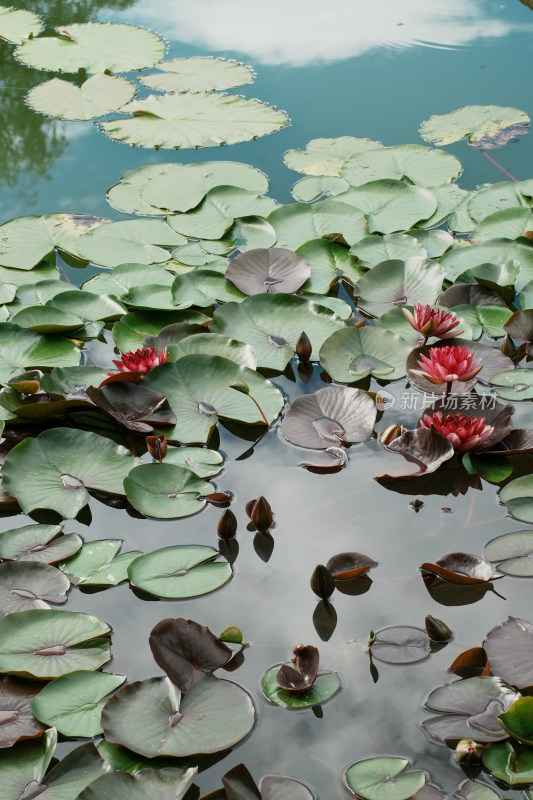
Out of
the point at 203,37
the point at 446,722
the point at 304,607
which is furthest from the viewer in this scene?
the point at 203,37

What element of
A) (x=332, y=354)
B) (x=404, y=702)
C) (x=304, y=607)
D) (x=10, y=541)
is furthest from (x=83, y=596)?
(x=332, y=354)

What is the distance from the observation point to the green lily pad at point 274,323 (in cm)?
278

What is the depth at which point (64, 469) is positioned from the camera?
2314 millimetres

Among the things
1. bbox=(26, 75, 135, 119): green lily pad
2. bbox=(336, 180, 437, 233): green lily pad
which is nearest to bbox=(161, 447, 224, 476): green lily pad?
bbox=(336, 180, 437, 233): green lily pad

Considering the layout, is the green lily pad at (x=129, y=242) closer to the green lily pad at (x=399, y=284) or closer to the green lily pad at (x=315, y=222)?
the green lily pad at (x=315, y=222)

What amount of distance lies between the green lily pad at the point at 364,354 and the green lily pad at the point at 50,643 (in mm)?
1182

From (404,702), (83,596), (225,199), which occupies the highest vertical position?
(225,199)

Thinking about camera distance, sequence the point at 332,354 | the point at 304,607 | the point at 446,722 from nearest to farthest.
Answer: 1. the point at 446,722
2. the point at 304,607
3. the point at 332,354

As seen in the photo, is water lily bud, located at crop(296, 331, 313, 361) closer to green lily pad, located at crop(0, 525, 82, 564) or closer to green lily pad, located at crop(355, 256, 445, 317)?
green lily pad, located at crop(355, 256, 445, 317)

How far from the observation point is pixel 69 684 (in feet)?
5.75

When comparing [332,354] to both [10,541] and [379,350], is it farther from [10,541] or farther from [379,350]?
[10,541]

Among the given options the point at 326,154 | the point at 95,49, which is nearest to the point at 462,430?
the point at 326,154

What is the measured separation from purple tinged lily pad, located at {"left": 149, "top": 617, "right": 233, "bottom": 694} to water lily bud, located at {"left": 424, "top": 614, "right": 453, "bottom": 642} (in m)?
0.46

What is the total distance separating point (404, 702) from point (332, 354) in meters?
1.26
